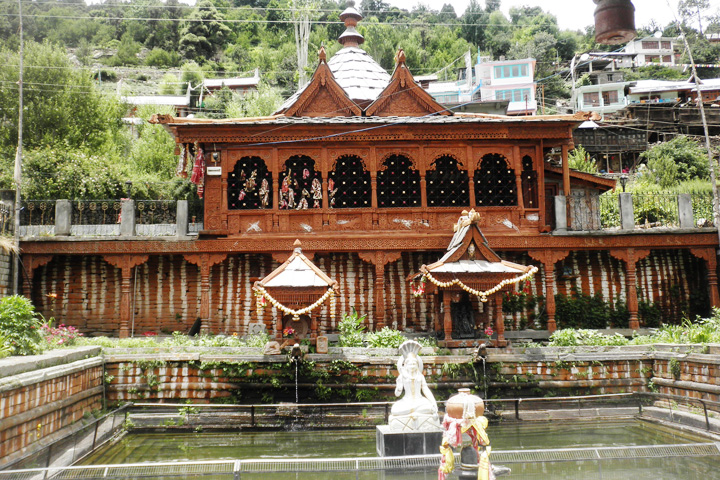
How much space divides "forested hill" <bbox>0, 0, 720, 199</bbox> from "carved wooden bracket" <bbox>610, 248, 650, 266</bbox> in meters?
12.6

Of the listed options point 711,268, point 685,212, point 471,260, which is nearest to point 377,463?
point 471,260

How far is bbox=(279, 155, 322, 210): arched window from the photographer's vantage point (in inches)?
743

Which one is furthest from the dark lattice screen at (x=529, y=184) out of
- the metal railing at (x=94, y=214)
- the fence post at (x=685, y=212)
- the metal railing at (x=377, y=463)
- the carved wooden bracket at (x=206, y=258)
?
the metal railing at (x=94, y=214)

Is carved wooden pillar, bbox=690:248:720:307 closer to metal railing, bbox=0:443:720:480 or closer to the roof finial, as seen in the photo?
metal railing, bbox=0:443:720:480

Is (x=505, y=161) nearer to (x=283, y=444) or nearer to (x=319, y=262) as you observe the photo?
(x=319, y=262)

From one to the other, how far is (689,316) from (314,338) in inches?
507

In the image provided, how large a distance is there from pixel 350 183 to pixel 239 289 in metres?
5.21

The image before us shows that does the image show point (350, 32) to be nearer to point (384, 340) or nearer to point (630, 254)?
point (630, 254)

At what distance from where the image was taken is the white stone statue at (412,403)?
10344 millimetres

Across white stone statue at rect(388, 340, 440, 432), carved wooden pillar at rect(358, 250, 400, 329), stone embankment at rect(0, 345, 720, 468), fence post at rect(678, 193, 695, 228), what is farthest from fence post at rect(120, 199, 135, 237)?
fence post at rect(678, 193, 695, 228)

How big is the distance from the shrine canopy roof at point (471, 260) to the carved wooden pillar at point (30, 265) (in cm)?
1170

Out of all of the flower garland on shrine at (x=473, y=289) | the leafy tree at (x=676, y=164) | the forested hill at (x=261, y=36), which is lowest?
the flower garland on shrine at (x=473, y=289)

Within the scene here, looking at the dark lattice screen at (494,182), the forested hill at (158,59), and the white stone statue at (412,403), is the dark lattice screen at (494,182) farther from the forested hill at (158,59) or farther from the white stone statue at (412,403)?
the forested hill at (158,59)

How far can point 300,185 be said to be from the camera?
65.7 ft
